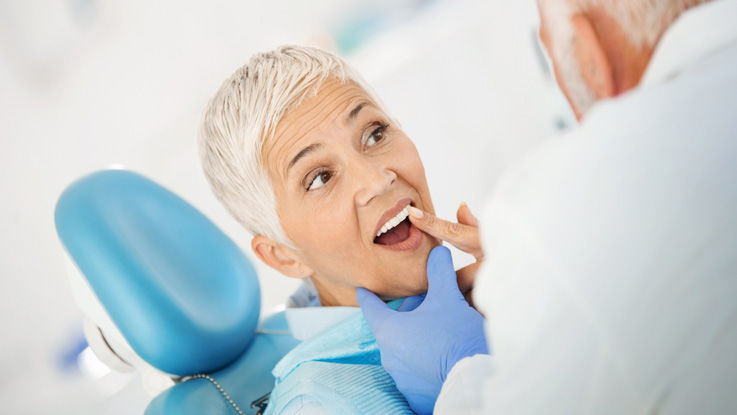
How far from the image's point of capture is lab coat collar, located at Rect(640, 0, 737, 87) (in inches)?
15.5

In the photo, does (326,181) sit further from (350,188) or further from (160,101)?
(160,101)

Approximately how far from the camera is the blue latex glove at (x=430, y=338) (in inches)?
30.4

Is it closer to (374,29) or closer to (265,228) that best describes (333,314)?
(265,228)

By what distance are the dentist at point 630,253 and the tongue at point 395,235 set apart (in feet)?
2.16

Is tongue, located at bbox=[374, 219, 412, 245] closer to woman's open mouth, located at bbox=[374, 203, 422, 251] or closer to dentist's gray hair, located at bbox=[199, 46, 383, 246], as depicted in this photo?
woman's open mouth, located at bbox=[374, 203, 422, 251]

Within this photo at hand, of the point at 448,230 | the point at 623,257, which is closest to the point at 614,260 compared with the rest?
the point at 623,257

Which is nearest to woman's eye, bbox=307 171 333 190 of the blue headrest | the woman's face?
the woman's face

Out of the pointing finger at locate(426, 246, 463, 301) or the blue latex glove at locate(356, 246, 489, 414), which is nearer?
the blue latex glove at locate(356, 246, 489, 414)

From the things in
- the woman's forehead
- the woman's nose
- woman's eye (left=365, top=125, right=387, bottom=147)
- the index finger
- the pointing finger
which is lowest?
the pointing finger

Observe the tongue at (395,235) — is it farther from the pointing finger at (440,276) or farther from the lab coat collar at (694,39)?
the lab coat collar at (694,39)

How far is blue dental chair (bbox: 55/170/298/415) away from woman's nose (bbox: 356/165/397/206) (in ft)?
1.54

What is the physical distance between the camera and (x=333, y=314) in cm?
114

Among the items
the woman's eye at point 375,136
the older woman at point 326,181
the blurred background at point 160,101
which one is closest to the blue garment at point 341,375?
the older woman at point 326,181

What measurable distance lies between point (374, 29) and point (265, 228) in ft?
4.38
